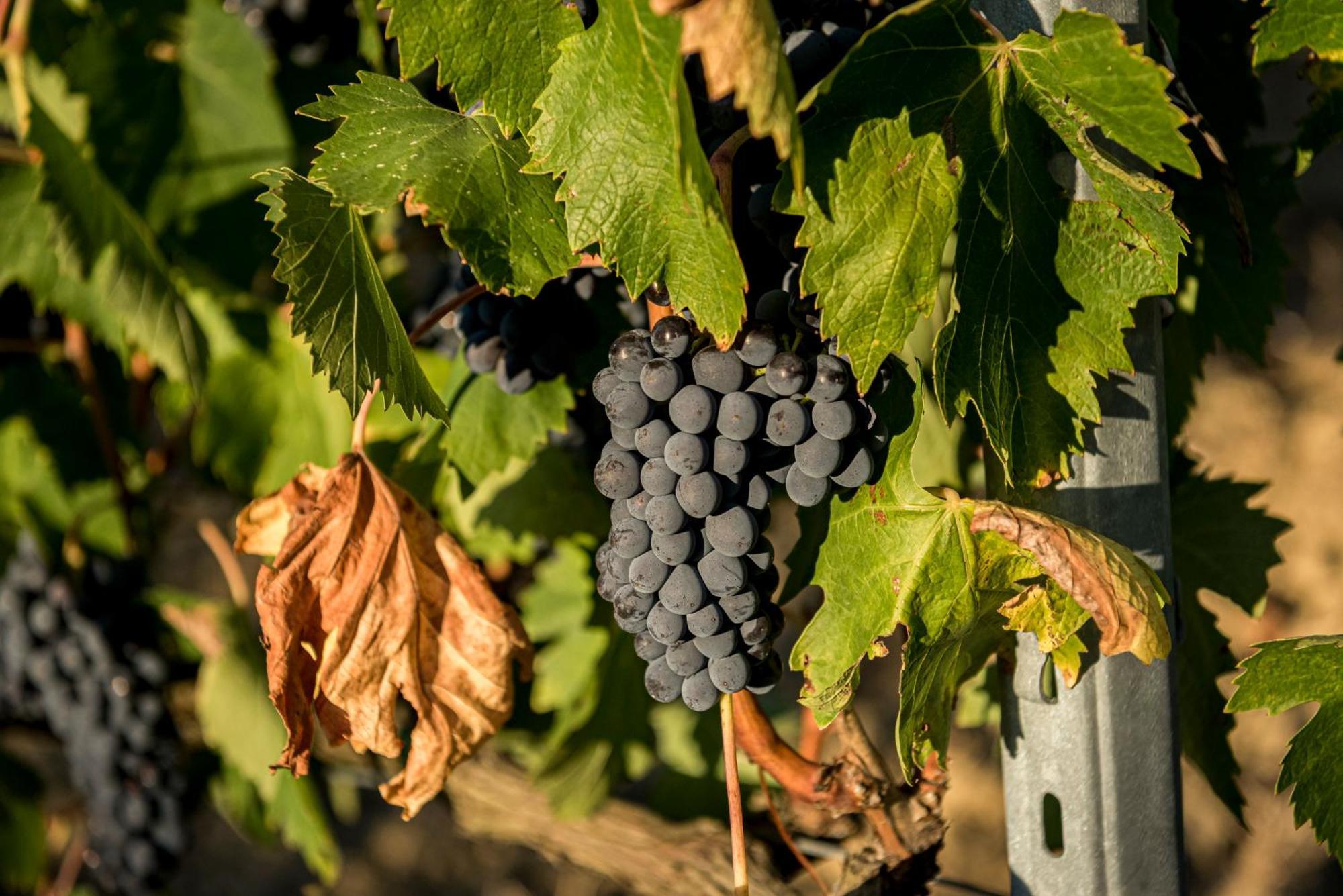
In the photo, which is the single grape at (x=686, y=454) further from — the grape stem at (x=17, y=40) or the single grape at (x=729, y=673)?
the grape stem at (x=17, y=40)

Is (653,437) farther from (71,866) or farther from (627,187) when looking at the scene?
(71,866)

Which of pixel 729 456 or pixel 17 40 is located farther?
pixel 17 40

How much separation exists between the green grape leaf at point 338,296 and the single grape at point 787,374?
0.69 feet

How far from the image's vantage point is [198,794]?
5.67 ft

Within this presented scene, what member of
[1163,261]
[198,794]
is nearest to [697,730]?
[198,794]

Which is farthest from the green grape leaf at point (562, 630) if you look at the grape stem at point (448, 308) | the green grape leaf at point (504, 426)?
the grape stem at point (448, 308)

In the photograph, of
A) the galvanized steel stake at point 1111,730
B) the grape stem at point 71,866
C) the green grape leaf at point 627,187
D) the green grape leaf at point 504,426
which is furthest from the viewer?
the grape stem at point 71,866

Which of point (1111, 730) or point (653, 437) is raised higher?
point (653, 437)

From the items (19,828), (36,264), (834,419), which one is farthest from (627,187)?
(19,828)

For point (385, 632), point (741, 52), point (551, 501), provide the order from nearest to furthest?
point (741, 52)
point (385, 632)
point (551, 501)

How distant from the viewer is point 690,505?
2.24 feet

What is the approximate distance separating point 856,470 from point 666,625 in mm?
156

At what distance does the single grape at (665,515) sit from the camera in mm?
691

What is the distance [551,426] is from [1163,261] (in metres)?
0.51
